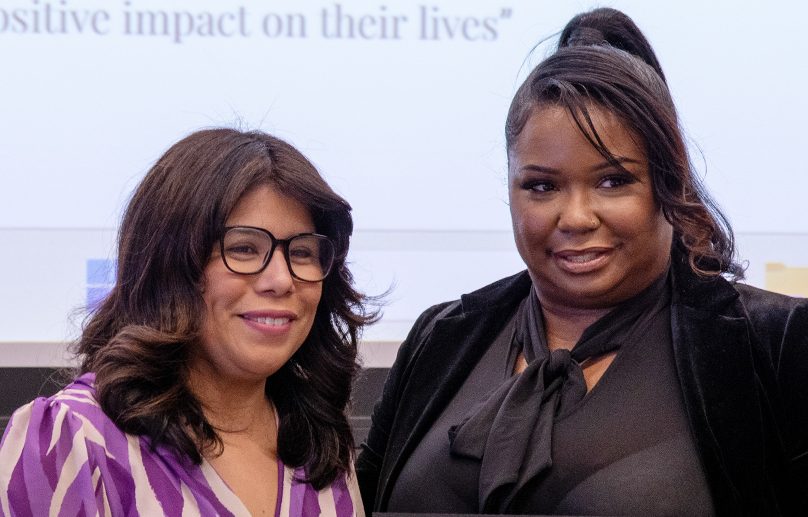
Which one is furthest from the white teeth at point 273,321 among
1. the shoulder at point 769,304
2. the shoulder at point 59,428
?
the shoulder at point 769,304

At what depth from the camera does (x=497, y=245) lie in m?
2.65

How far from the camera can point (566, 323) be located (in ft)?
6.22

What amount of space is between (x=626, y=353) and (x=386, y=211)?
92 cm

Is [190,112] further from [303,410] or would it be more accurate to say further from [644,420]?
[644,420]

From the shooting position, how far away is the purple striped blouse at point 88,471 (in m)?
1.45

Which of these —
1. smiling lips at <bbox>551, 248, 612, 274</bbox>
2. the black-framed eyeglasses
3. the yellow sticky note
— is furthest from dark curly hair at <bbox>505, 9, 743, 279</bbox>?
the yellow sticky note

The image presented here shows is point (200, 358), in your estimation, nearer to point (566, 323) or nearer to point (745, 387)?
point (566, 323)

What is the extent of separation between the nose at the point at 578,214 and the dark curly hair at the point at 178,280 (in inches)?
11.9

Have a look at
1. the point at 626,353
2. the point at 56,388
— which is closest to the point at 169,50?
the point at 56,388

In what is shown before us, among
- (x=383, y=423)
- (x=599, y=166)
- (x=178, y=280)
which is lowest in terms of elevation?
(x=383, y=423)

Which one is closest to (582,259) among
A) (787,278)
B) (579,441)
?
(579,441)

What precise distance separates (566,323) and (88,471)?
0.76m

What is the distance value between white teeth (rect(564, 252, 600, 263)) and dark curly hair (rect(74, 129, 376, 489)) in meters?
0.32

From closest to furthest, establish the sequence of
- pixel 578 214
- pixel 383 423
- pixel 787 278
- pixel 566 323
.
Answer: pixel 578 214
pixel 566 323
pixel 383 423
pixel 787 278
